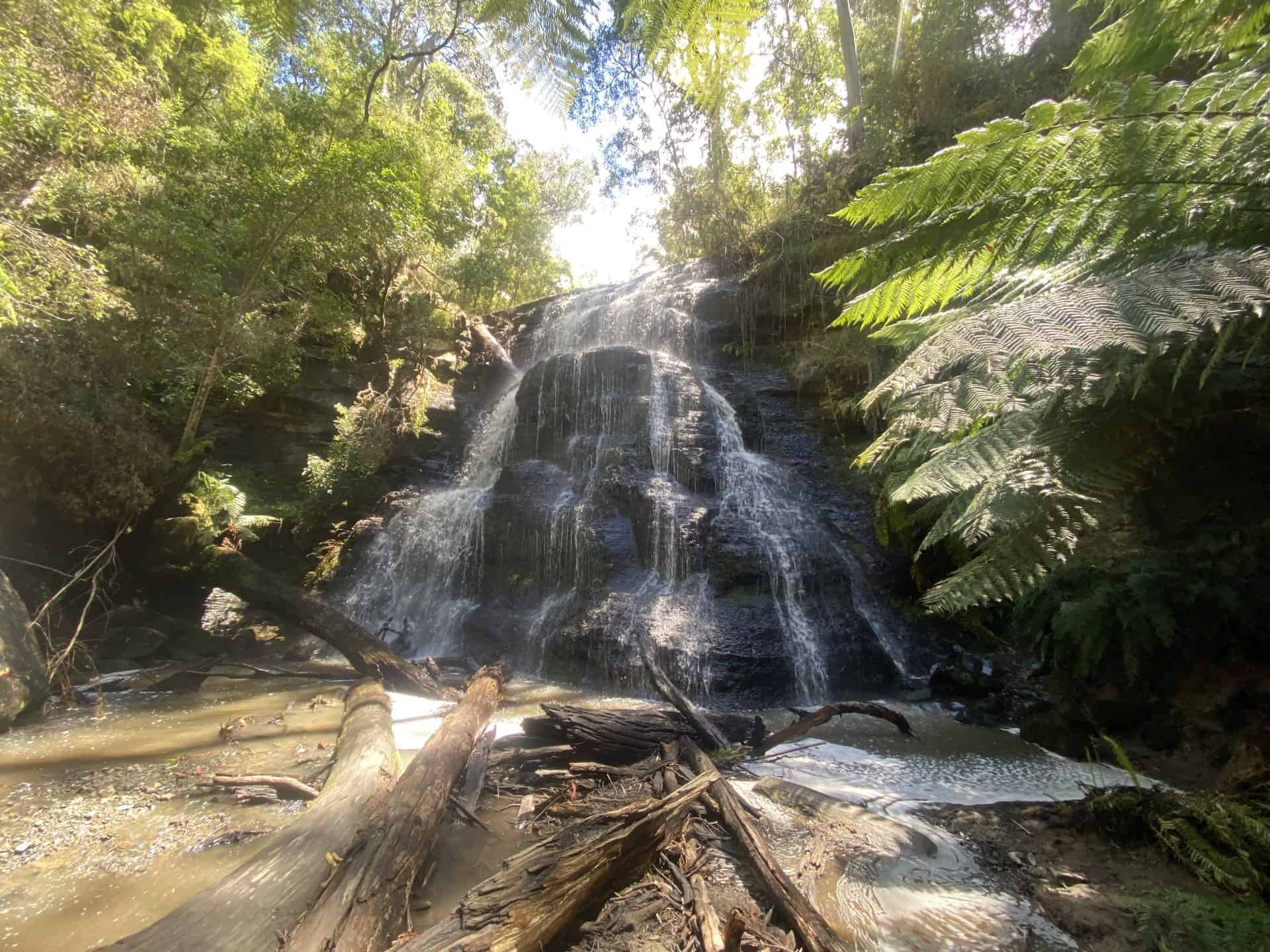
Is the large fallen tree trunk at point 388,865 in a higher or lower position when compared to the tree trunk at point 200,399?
lower

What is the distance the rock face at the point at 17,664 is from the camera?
414cm

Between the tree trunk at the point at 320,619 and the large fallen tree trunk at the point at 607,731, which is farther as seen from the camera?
the tree trunk at the point at 320,619

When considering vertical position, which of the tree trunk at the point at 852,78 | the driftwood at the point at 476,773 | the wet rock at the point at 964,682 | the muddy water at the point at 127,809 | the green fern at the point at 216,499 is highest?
the tree trunk at the point at 852,78

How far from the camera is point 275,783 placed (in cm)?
321

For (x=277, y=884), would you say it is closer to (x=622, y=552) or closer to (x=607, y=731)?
(x=607, y=731)

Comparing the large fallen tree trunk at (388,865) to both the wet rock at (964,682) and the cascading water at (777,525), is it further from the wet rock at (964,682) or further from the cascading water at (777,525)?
the wet rock at (964,682)

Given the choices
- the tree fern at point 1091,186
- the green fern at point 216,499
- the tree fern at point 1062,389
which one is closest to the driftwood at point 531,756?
the tree fern at point 1062,389

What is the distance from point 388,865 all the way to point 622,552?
5.48 m

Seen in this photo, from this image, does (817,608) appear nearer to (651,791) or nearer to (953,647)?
(953,647)

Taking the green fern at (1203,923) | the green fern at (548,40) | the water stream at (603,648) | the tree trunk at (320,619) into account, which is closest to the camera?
the green fern at (548,40)

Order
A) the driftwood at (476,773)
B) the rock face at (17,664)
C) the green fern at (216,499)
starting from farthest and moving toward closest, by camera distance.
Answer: the green fern at (216,499), the rock face at (17,664), the driftwood at (476,773)

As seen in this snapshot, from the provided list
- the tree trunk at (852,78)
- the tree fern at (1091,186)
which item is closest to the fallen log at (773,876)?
the tree fern at (1091,186)

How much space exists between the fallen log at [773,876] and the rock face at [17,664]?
5.24 meters

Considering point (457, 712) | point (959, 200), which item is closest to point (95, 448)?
point (457, 712)
